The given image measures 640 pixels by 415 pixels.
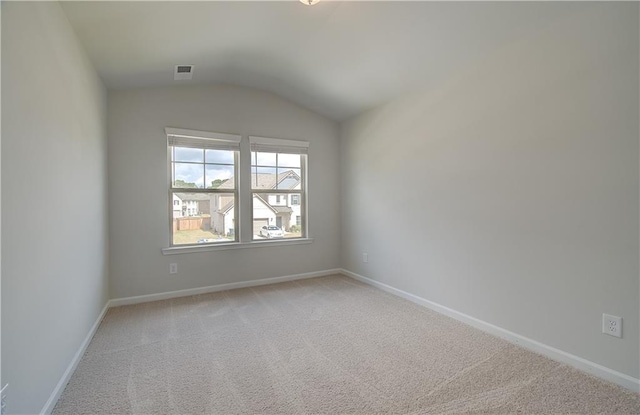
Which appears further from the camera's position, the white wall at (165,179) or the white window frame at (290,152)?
the white window frame at (290,152)

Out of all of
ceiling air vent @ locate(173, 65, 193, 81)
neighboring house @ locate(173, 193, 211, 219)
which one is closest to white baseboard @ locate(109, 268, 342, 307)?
neighboring house @ locate(173, 193, 211, 219)

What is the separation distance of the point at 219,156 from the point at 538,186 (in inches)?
135

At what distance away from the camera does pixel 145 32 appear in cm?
235

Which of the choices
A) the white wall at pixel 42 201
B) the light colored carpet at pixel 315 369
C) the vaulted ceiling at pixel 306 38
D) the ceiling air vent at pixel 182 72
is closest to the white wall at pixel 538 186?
the vaulted ceiling at pixel 306 38

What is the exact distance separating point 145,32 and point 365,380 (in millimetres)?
3012

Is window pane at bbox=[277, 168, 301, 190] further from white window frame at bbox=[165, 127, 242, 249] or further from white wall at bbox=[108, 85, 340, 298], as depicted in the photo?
white window frame at bbox=[165, 127, 242, 249]

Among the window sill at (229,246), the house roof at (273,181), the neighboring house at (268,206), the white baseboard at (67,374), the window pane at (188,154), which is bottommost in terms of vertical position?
the white baseboard at (67,374)

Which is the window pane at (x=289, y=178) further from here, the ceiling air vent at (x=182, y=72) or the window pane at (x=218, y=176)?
the ceiling air vent at (x=182, y=72)

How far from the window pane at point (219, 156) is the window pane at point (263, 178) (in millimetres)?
326

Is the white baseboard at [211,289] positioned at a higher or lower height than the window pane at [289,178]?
lower

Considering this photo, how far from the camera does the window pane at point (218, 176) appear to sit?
153 inches

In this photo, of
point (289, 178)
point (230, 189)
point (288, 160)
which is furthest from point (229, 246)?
point (288, 160)

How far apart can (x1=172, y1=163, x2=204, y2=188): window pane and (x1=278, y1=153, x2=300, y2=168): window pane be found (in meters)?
1.07

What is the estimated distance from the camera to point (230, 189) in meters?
4.01
